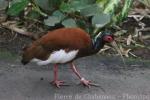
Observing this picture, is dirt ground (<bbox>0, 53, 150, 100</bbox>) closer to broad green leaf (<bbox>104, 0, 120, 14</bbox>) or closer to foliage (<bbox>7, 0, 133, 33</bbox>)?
foliage (<bbox>7, 0, 133, 33</bbox>)

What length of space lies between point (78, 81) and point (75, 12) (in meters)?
1.46

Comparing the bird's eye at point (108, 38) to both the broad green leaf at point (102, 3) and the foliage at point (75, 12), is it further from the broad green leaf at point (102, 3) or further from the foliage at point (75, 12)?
the broad green leaf at point (102, 3)

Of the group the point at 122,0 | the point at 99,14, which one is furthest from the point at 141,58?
the point at 122,0

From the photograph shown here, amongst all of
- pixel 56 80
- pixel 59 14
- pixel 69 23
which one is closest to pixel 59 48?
pixel 56 80

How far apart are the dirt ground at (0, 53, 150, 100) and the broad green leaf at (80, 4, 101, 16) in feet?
1.88

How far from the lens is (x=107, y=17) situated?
24.9 feet

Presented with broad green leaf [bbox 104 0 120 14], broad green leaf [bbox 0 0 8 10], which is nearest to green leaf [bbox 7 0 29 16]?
broad green leaf [bbox 0 0 8 10]

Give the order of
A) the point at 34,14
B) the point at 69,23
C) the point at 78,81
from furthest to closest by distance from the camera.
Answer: the point at 34,14 → the point at 69,23 → the point at 78,81

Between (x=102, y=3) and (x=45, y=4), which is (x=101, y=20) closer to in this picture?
(x=102, y=3)

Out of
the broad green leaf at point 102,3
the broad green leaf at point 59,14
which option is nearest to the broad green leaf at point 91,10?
the broad green leaf at point 59,14

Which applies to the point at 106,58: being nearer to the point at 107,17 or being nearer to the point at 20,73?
the point at 107,17

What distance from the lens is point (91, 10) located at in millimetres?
7723

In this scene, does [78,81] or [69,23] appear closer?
[78,81]

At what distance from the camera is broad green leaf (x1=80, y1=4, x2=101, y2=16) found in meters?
7.70
